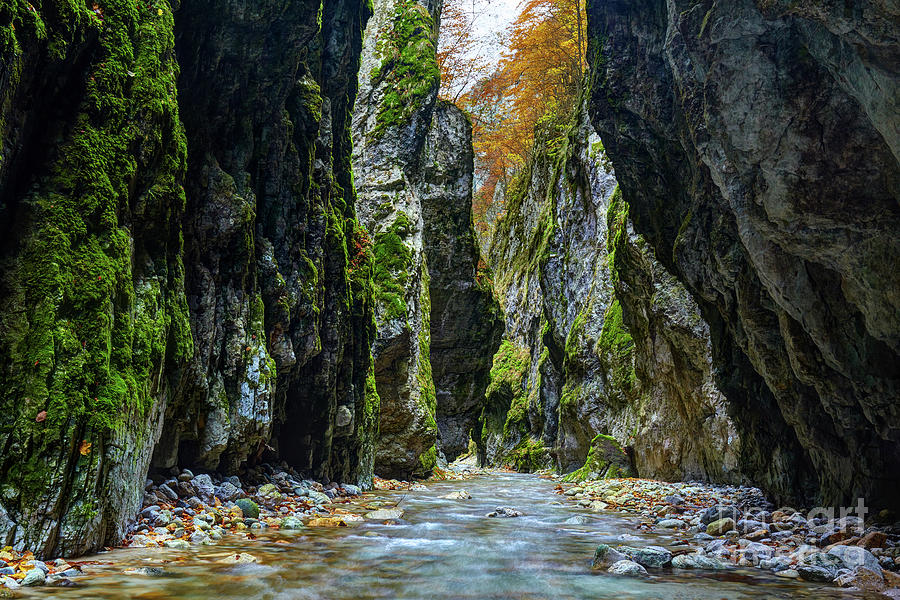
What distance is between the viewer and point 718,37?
5594 millimetres

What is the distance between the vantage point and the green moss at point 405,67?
840 inches

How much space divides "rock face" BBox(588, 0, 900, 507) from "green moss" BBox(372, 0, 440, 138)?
12475mm

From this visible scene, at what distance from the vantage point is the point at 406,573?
5.16 m

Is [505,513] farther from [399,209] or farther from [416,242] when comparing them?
[399,209]

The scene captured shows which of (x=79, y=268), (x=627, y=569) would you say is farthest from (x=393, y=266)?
(x=627, y=569)

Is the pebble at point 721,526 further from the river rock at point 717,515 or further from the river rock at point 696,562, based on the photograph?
the river rock at point 696,562

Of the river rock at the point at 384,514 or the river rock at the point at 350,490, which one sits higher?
the river rock at the point at 384,514

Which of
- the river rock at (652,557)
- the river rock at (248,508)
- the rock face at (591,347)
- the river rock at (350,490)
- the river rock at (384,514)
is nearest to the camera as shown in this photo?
the river rock at (652,557)

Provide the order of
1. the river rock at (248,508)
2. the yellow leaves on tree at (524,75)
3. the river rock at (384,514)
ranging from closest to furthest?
the river rock at (248,508)
the river rock at (384,514)
the yellow leaves on tree at (524,75)

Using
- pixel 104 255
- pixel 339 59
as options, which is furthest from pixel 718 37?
pixel 339 59

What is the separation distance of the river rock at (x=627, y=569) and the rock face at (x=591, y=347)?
8394 millimetres

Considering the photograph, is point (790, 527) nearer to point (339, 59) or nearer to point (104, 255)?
point (104, 255)

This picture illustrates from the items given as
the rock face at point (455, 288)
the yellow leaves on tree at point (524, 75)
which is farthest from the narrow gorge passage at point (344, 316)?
the yellow leaves on tree at point (524, 75)

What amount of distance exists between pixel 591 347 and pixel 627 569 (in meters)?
17.5
